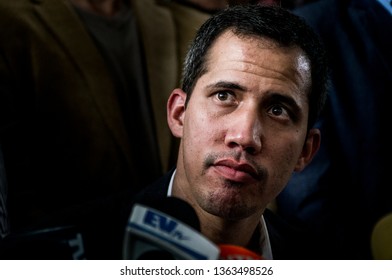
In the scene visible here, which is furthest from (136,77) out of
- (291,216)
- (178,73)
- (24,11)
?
(291,216)

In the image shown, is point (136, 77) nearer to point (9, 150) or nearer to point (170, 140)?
point (170, 140)

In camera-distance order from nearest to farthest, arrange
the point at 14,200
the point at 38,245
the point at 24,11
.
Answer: the point at 38,245 → the point at 14,200 → the point at 24,11

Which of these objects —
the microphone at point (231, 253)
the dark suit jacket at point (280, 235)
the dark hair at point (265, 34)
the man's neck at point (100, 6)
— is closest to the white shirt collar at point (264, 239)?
the dark suit jacket at point (280, 235)

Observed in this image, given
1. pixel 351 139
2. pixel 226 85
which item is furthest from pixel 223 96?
pixel 351 139

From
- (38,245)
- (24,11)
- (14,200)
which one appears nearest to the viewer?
(38,245)

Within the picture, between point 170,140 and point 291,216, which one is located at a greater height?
point 170,140

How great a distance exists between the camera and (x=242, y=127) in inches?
24.1

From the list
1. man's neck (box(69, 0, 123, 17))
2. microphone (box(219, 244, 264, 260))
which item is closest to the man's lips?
microphone (box(219, 244, 264, 260))

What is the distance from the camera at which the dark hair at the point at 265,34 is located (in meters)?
0.67

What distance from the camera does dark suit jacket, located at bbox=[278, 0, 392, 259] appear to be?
936mm

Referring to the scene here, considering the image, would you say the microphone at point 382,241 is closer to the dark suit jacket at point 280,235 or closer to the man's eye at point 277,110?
the dark suit jacket at point 280,235

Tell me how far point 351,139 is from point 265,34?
354 mm
